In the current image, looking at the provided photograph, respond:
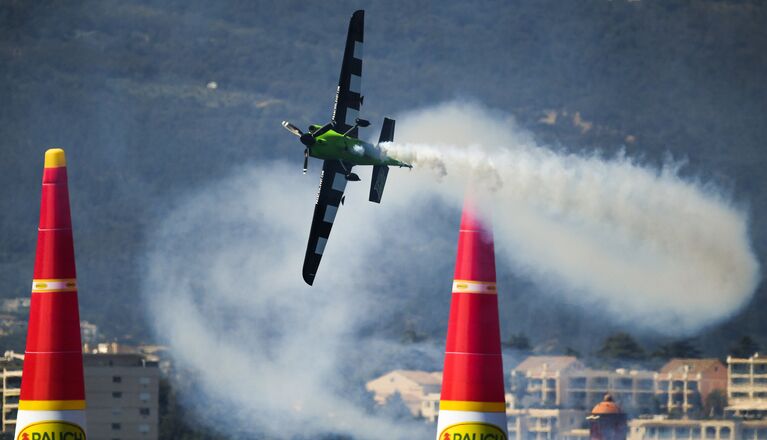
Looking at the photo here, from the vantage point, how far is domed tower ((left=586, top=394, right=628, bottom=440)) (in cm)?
3591

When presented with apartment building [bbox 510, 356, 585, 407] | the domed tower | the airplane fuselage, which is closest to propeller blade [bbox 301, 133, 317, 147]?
the airplane fuselage

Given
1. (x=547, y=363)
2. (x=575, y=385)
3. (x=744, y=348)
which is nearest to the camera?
(x=575, y=385)

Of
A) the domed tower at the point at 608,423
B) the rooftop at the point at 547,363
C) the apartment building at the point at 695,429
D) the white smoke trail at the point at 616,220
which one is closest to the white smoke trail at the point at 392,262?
the white smoke trail at the point at 616,220

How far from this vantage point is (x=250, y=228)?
9588cm

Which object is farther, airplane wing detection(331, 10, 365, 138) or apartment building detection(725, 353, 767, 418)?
apartment building detection(725, 353, 767, 418)

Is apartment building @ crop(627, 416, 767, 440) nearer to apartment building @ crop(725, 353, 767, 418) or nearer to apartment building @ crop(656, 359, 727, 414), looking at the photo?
apartment building @ crop(725, 353, 767, 418)

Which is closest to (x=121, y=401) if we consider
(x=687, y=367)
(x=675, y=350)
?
(x=675, y=350)

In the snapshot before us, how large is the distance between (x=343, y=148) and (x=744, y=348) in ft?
97.1

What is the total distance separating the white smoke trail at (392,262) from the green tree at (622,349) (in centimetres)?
84

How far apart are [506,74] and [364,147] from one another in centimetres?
10791

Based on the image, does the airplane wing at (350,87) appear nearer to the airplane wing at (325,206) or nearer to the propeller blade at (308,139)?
the propeller blade at (308,139)

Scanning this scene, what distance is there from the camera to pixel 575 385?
55.7 meters

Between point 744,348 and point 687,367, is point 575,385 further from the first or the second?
point 744,348

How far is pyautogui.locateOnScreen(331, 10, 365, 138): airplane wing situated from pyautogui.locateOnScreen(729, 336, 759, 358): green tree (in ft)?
93.3
